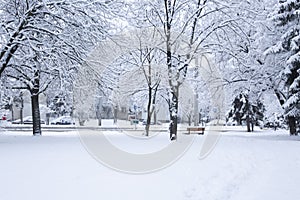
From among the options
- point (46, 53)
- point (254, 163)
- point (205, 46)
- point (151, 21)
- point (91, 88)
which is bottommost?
point (254, 163)

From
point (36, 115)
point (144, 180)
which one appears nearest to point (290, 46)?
point (144, 180)

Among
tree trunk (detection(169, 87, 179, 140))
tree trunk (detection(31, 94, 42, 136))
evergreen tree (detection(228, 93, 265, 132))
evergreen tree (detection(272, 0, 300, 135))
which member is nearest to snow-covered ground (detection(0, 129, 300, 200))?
tree trunk (detection(169, 87, 179, 140))

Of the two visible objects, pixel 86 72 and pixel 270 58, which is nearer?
pixel 86 72

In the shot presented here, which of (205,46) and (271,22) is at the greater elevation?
(271,22)

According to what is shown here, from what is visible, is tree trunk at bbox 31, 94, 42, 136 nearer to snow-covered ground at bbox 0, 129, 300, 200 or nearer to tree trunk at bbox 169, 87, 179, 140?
tree trunk at bbox 169, 87, 179, 140

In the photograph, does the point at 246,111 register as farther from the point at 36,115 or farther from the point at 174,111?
the point at 36,115

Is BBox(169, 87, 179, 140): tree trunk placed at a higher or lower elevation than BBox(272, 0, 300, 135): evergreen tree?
lower

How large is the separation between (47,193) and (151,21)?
12.2 meters

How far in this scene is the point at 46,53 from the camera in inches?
442

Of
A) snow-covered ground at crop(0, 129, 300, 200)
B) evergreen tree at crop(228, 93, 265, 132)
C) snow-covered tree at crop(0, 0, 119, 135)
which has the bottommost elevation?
snow-covered ground at crop(0, 129, 300, 200)

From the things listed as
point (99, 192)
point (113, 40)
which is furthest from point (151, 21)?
point (99, 192)

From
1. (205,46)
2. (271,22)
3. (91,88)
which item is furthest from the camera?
(271,22)

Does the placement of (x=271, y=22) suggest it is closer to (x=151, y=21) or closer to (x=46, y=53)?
(x=151, y=21)

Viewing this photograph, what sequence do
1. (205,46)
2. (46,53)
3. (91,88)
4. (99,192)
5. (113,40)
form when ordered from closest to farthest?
(99,192) < (46,53) < (113,40) < (91,88) < (205,46)
